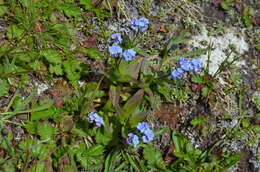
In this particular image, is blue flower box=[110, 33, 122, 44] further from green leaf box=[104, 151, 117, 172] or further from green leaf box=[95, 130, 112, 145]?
green leaf box=[104, 151, 117, 172]

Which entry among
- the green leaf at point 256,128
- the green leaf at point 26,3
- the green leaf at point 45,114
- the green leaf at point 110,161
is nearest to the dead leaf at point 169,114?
the green leaf at point 110,161

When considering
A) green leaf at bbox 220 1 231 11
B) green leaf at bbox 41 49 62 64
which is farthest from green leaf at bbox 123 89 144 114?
green leaf at bbox 220 1 231 11

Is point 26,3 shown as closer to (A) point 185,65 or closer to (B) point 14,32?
A: (B) point 14,32

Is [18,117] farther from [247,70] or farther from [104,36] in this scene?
[247,70]

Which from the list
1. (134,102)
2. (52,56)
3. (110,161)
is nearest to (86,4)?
(52,56)

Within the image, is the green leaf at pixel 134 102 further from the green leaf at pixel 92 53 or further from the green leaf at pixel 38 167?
the green leaf at pixel 38 167

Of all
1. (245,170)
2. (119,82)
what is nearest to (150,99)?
(119,82)
